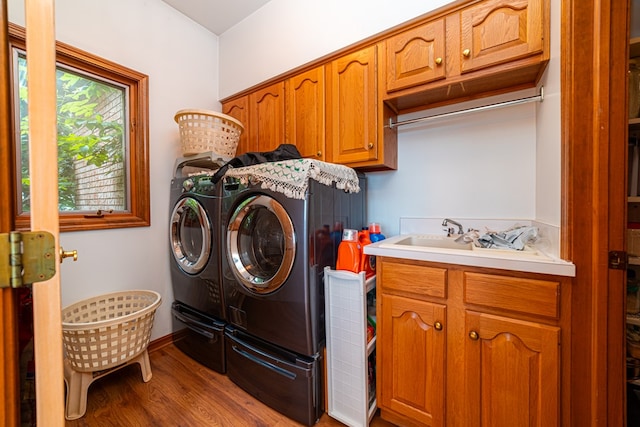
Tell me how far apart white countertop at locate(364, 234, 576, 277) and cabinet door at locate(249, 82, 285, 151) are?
4.07 ft

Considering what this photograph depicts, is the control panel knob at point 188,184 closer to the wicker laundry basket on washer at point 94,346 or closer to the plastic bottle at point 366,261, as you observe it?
the wicker laundry basket on washer at point 94,346

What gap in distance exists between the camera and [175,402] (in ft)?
4.54

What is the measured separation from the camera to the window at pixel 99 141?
5.06 ft

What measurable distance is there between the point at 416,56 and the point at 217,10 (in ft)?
5.76

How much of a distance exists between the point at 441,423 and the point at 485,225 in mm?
1053

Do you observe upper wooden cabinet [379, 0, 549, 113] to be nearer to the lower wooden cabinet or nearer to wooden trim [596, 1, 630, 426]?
wooden trim [596, 1, 630, 426]

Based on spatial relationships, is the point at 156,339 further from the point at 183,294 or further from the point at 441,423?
the point at 441,423

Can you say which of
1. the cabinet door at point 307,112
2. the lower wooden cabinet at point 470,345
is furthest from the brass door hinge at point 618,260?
the cabinet door at point 307,112

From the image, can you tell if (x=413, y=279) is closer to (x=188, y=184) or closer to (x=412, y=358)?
(x=412, y=358)

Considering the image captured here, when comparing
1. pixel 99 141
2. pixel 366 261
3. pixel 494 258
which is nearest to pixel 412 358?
pixel 366 261

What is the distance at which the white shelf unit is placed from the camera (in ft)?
3.83

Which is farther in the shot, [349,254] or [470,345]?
[349,254]

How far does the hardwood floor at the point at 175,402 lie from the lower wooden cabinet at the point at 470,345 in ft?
1.12

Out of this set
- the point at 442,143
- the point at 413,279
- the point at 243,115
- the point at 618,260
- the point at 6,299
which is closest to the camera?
the point at 6,299
